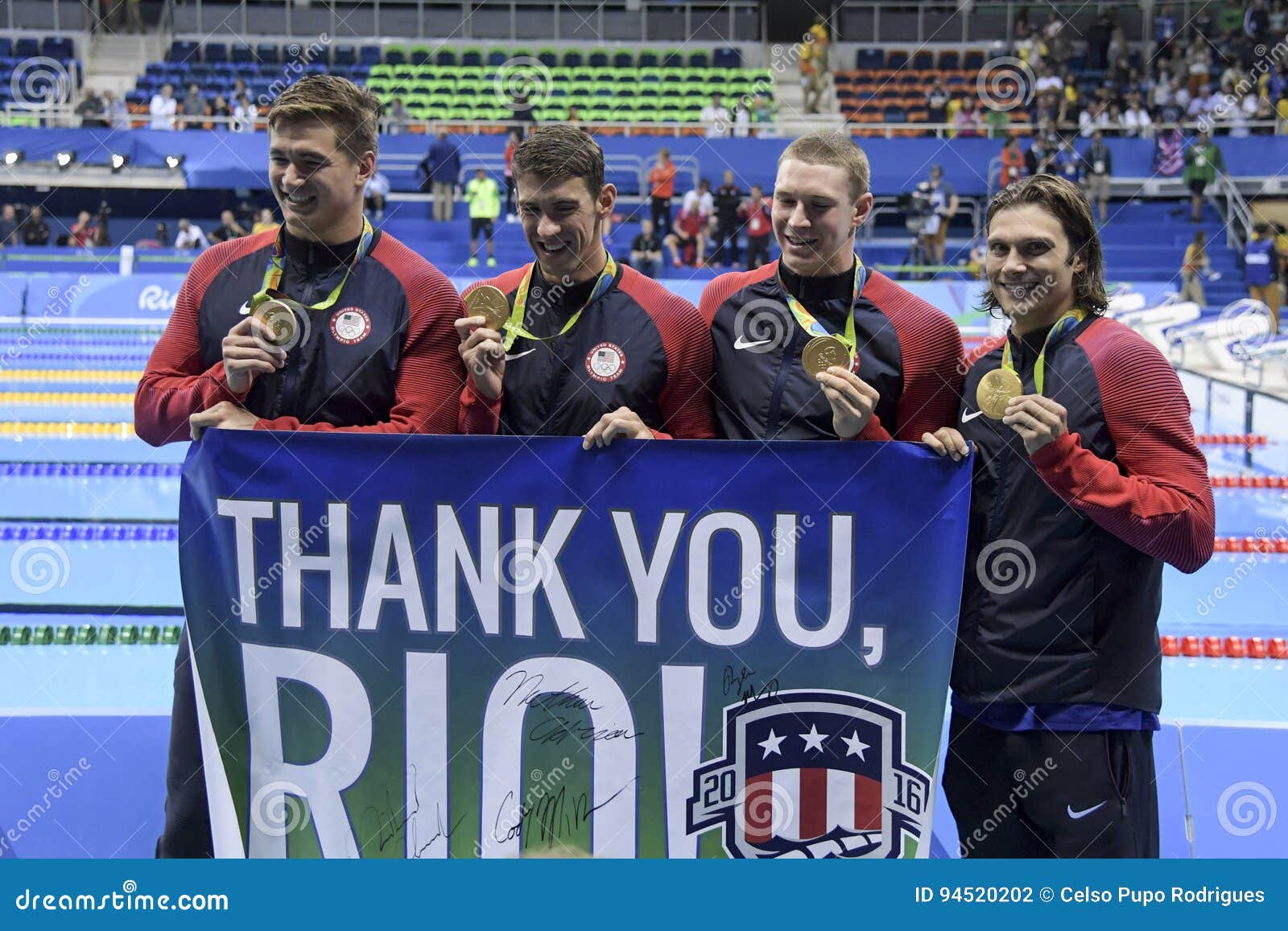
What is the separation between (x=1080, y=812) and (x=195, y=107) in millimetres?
19003

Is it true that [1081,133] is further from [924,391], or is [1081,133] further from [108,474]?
[924,391]

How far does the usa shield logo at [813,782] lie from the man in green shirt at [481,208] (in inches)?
537

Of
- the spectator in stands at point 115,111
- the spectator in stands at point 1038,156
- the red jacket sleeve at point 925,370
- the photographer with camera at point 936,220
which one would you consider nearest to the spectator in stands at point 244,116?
the spectator in stands at point 115,111

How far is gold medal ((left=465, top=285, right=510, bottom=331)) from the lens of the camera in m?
2.38

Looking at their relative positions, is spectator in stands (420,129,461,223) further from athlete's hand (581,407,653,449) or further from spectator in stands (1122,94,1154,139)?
athlete's hand (581,407,653,449)

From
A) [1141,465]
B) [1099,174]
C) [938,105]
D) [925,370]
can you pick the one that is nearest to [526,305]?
[925,370]

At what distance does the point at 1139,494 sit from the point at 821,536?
58 centimetres

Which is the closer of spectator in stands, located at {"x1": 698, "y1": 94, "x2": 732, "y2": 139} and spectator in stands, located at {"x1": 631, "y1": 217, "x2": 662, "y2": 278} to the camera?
spectator in stands, located at {"x1": 631, "y1": 217, "x2": 662, "y2": 278}

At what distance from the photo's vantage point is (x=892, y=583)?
239 centimetres

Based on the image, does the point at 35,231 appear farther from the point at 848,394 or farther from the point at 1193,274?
the point at 848,394

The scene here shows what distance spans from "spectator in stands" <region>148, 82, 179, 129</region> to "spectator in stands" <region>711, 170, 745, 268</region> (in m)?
8.21

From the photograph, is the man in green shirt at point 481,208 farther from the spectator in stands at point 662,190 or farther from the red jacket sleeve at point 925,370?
the red jacket sleeve at point 925,370

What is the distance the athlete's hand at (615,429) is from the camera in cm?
235

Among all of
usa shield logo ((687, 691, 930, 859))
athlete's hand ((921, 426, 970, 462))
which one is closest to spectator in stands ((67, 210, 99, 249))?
usa shield logo ((687, 691, 930, 859))
